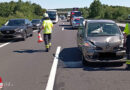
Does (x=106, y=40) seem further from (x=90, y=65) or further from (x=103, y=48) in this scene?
Answer: (x=90, y=65)

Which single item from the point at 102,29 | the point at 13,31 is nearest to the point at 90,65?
the point at 102,29

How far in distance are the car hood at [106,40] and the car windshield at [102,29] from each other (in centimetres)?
38

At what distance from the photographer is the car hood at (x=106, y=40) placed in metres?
7.32

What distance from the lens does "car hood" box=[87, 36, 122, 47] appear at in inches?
288

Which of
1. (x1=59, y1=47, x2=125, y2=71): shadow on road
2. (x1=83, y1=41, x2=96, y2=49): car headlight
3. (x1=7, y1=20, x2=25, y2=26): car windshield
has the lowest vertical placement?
(x1=59, y1=47, x2=125, y2=71): shadow on road

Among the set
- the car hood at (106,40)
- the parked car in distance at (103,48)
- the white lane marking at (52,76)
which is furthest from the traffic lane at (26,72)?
the car hood at (106,40)

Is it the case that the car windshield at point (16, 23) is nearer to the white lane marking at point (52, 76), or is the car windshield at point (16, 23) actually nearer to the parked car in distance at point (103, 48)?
the white lane marking at point (52, 76)

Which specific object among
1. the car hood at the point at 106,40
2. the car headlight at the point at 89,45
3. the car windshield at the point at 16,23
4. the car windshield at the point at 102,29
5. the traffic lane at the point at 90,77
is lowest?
the traffic lane at the point at 90,77

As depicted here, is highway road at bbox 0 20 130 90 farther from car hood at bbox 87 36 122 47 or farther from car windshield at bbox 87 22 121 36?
car windshield at bbox 87 22 121 36

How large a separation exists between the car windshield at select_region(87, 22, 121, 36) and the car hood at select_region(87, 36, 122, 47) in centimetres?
38

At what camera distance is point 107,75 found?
655 cm

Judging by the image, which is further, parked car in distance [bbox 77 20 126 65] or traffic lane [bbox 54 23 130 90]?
parked car in distance [bbox 77 20 126 65]

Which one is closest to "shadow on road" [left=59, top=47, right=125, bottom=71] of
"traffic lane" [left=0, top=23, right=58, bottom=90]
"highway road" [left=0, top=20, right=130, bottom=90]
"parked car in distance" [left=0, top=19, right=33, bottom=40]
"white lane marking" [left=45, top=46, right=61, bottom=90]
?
"highway road" [left=0, top=20, right=130, bottom=90]

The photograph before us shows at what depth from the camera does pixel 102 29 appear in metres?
8.31
